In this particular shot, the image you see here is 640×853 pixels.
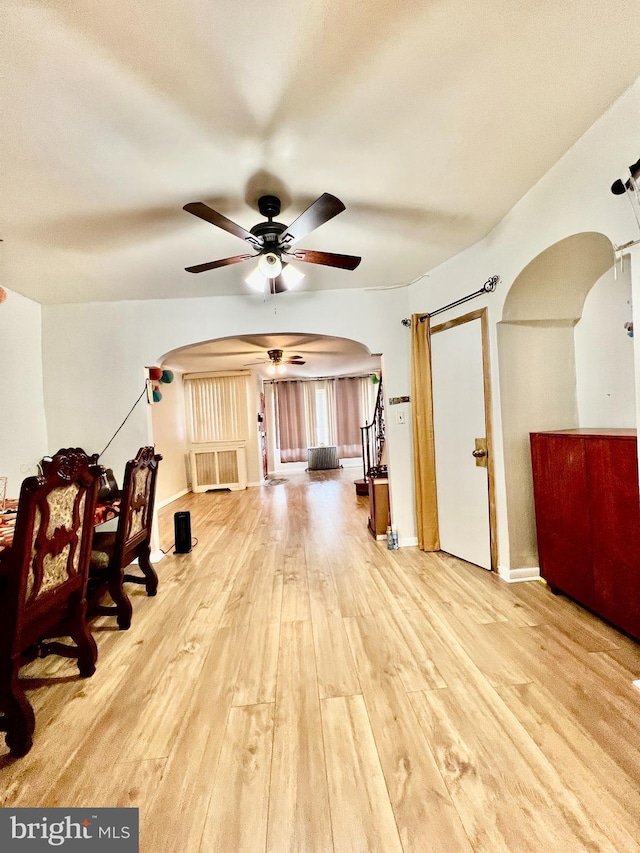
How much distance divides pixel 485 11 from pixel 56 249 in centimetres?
272

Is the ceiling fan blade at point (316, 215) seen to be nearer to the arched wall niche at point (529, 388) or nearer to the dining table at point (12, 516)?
the arched wall niche at point (529, 388)

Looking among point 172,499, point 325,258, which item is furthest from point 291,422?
point 325,258

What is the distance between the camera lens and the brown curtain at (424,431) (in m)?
3.44

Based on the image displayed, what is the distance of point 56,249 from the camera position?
2.53m

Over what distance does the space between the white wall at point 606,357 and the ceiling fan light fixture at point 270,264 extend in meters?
2.15

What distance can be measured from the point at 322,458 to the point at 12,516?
7.50 metres

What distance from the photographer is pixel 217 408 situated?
7.88 metres

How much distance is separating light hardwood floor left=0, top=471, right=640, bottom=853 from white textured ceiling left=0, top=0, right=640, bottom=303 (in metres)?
2.55

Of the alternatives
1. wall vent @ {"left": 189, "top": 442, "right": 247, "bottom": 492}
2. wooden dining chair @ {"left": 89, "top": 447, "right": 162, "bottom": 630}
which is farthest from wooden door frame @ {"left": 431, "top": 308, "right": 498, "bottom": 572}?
wall vent @ {"left": 189, "top": 442, "right": 247, "bottom": 492}

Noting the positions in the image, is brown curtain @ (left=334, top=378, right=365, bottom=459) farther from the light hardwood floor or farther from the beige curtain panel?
the light hardwood floor

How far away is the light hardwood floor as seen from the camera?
116 cm

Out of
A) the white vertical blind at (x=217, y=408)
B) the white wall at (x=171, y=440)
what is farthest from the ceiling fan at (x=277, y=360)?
the white wall at (x=171, y=440)

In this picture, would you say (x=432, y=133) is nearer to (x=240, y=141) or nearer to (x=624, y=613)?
(x=240, y=141)

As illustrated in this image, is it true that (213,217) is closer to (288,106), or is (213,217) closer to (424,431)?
(288,106)
